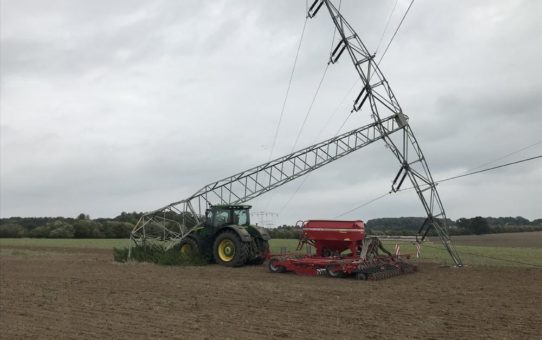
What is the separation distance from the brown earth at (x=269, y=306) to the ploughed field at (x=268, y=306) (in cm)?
2

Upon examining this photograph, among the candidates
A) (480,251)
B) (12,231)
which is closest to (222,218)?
(480,251)

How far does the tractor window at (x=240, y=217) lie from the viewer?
22.4 meters

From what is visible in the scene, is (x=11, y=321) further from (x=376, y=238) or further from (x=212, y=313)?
(x=376, y=238)

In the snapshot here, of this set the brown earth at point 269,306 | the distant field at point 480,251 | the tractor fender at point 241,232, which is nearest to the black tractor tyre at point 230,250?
the tractor fender at point 241,232

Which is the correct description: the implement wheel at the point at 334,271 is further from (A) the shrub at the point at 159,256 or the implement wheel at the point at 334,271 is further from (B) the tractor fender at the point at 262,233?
(A) the shrub at the point at 159,256

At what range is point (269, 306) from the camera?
11.3 metres

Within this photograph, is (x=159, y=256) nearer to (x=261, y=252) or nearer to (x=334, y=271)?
(x=261, y=252)

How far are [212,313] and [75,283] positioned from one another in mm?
7237

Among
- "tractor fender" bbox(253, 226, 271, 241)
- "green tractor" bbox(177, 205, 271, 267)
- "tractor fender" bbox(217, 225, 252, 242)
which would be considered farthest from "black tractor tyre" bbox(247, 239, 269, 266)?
"tractor fender" bbox(217, 225, 252, 242)

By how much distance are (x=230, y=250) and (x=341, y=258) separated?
215 inches

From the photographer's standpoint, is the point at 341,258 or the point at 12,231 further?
the point at 12,231

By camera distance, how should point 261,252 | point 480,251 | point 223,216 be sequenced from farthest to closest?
point 480,251, point 223,216, point 261,252

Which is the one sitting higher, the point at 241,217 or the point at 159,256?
the point at 241,217

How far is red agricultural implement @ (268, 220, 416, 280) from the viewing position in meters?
A: 16.7
